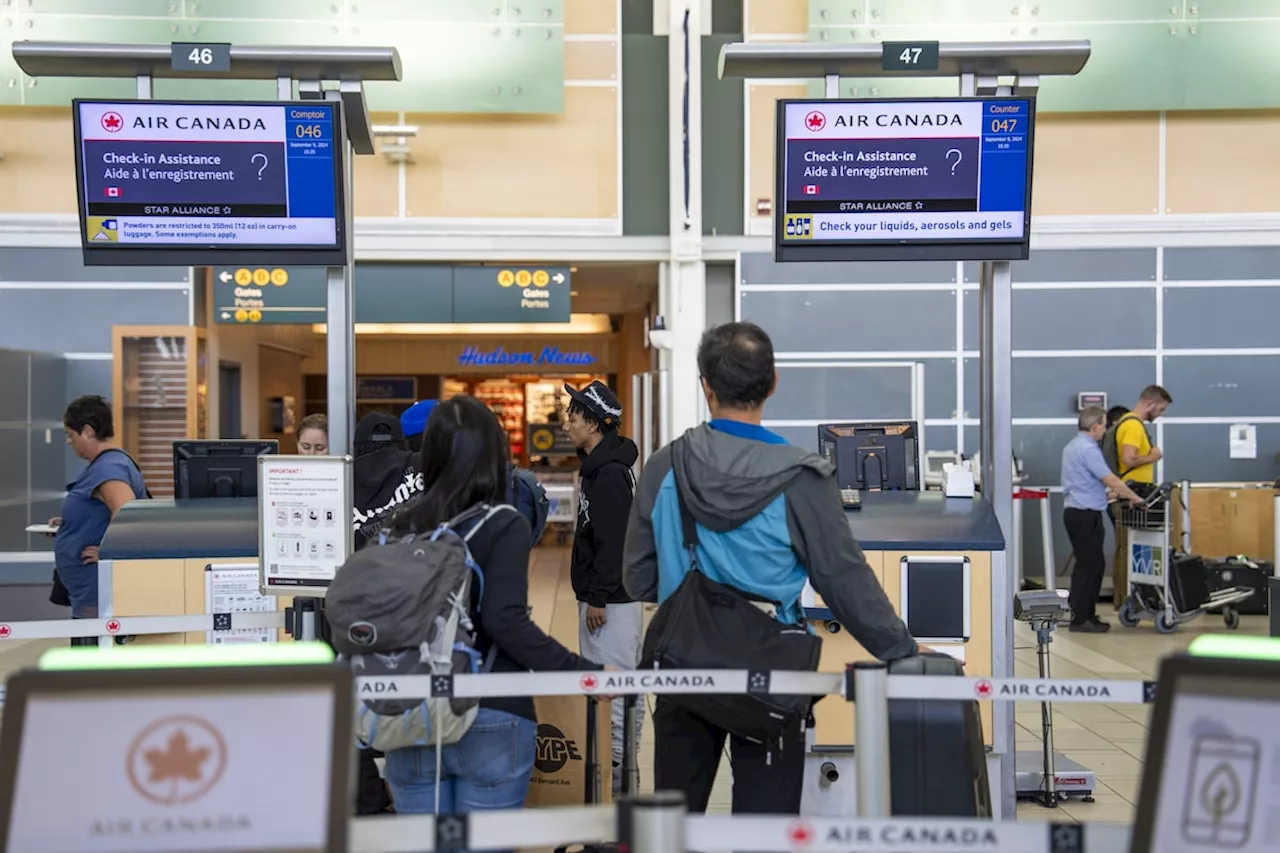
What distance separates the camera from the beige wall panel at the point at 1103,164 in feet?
35.3

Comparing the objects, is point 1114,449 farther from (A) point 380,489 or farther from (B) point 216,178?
(B) point 216,178

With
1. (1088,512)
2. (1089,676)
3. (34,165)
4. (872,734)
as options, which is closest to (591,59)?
(34,165)

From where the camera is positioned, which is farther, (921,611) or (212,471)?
(212,471)

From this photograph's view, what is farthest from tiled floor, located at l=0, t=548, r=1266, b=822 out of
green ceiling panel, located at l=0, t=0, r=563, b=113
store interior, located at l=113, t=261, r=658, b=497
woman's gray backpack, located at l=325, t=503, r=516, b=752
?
green ceiling panel, located at l=0, t=0, r=563, b=113

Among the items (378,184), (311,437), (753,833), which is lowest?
(753,833)

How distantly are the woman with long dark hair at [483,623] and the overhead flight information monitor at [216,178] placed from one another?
5.62 ft

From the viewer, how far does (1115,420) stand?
10.1 m

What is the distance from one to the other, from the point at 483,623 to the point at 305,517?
1.12 m

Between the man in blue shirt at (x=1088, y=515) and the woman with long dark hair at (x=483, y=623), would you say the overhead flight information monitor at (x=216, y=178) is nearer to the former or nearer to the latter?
the woman with long dark hair at (x=483, y=623)

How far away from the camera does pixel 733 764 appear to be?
296cm

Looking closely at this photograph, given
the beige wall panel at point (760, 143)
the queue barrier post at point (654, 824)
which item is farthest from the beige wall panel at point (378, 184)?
the queue barrier post at point (654, 824)

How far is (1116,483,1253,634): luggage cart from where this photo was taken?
8.91m

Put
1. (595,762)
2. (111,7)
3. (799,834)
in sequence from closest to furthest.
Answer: (799,834), (595,762), (111,7)

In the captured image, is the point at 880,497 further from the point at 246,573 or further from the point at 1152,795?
the point at 1152,795
